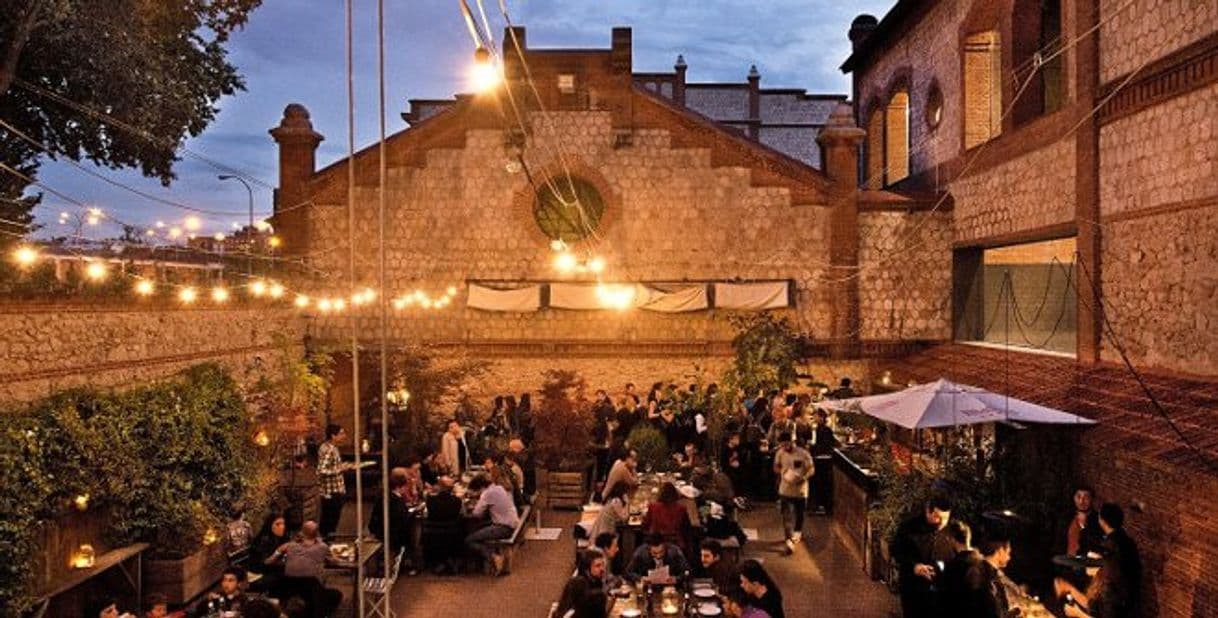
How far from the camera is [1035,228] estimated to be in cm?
1437

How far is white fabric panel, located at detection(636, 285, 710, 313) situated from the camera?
19.6m

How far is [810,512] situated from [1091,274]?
225 inches

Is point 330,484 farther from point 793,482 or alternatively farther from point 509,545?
point 793,482

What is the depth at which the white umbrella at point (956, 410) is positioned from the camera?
34.3 feet

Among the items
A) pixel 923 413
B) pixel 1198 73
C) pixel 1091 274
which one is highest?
pixel 1198 73

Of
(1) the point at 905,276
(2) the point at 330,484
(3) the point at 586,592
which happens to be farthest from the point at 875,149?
(3) the point at 586,592

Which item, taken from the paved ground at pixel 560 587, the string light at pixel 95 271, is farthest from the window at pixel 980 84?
the string light at pixel 95 271

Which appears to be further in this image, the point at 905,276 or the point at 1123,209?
the point at 905,276

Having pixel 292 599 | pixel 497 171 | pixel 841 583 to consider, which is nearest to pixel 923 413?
pixel 841 583

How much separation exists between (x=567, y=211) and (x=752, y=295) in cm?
424

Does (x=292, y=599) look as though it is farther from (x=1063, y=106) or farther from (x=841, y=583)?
(x=1063, y=106)

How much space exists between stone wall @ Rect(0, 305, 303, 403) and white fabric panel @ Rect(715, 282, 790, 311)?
8.66 metres

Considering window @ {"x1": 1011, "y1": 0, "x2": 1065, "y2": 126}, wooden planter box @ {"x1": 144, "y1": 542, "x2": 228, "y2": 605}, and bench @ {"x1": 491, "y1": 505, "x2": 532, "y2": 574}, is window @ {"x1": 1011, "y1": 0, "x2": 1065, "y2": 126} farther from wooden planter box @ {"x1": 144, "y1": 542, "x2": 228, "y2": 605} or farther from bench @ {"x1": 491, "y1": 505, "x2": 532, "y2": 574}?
wooden planter box @ {"x1": 144, "y1": 542, "x2": 228, "y2": 605}

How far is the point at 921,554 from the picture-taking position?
8891 mm
